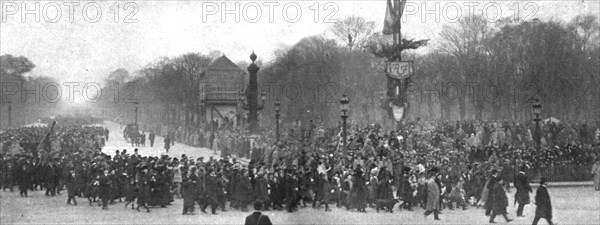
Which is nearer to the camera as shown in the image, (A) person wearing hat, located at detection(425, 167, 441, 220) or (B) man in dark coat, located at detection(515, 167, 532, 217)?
(A) person wearing hat, located at detection(425, 167, 441, 220)

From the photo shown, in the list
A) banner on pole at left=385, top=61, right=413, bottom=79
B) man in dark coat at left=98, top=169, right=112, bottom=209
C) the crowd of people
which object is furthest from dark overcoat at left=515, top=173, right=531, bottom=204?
man in dark coat at left=98, top=169, right=112, bottom=209

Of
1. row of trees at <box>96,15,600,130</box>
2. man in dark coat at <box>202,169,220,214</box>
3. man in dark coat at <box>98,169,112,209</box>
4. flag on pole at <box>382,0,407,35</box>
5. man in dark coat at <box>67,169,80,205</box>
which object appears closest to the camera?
man in dark coat at <box>202,169,220,214</box>

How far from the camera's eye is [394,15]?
27.7 meters

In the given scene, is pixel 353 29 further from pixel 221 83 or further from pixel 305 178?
pixel 305 178

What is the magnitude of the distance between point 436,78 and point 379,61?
711 centimetres

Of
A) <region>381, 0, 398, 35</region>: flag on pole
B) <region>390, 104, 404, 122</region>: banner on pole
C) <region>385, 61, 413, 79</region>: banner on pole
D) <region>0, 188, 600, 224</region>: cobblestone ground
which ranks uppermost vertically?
<region>381, 0, 398, 35</region>: flag on pole

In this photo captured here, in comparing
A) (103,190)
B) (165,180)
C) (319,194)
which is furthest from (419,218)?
(103,190)

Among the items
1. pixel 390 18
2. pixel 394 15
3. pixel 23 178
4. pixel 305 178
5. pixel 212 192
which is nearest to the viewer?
pixel 212 192

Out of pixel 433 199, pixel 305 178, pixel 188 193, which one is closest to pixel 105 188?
pixel 188 193

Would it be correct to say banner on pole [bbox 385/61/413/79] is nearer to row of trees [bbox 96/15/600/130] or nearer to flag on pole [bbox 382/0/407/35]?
flag on pole [bbox 382/0/407/35]

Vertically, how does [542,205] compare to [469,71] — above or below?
below

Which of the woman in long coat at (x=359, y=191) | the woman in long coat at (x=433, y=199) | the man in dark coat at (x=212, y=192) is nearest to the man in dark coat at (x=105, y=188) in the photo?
the man in dark coat at (x=212, y=192)

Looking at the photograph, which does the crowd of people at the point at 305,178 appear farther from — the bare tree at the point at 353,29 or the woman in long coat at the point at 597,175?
the bare tree at the point at 353,29

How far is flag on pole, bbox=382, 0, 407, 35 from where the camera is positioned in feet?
90.7
